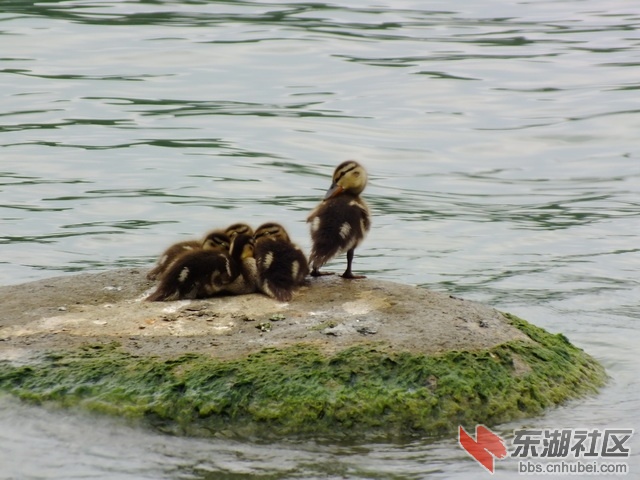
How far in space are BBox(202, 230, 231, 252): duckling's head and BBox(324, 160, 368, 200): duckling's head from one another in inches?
35.2

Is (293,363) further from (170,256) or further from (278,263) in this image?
(170,256)

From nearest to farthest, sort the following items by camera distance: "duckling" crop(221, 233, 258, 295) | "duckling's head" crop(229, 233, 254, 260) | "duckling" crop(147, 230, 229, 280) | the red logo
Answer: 1. the red logo
2. "duckling" crop(221, 233, 258, 295)
3. "duckling's head" crop(229, 233, 254, 260)
4. "duckling" crop(147, 230, 229, 280)

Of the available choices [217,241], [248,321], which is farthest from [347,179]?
[248,321]

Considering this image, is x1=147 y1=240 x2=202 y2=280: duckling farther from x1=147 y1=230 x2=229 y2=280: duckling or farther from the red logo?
the red logo

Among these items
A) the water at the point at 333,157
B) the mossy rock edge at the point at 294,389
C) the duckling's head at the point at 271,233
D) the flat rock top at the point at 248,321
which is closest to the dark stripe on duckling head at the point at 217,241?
the duckling's head at the point at 271,233

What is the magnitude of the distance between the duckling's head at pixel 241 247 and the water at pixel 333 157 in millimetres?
1592

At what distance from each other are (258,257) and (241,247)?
14 cm

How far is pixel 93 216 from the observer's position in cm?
1158

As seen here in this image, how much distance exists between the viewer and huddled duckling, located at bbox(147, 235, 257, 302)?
6.50 meters

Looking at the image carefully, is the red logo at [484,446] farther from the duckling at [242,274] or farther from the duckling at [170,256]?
the duckling at [170,256]

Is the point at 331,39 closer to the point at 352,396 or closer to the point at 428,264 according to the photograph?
the point at 428,264

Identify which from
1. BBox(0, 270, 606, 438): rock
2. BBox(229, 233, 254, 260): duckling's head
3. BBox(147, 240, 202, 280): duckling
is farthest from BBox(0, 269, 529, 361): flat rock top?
BBox(229, 233, 254, 260): duckling's head

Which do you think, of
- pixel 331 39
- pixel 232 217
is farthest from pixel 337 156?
pixel 331 39

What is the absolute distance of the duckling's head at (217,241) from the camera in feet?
22.9
